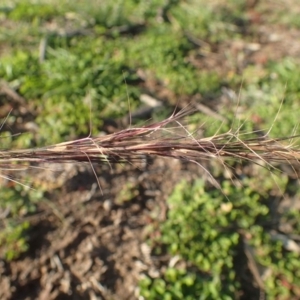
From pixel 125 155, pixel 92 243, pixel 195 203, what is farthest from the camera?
pixel 195 203

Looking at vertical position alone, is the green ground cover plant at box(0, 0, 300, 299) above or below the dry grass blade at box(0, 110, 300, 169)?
below

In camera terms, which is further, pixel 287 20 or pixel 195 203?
pixel 287 20

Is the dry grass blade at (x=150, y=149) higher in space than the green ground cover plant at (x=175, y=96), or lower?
higher

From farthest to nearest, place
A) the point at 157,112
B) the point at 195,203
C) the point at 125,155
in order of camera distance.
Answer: the point at 157,112, the point at 195,203, the point at 125,155

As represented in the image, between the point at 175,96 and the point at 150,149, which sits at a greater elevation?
the point at 150,149

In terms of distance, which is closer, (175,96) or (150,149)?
(150,149)

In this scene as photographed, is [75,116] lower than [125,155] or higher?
lower

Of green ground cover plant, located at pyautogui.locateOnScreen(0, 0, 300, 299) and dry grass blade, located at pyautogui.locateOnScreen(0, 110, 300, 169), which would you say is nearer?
dry grass blade, located at pyautogui.locateOnScreen(0, 110, 300, 169)

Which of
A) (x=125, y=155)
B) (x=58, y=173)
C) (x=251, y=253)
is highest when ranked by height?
(x=125, y=155)

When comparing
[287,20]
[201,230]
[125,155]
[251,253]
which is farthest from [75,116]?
[287,20]

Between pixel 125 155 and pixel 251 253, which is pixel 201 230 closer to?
pixel 251 253

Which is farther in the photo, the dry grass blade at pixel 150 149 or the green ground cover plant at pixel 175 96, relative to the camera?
the green ground cover plant at pixel 175 96
